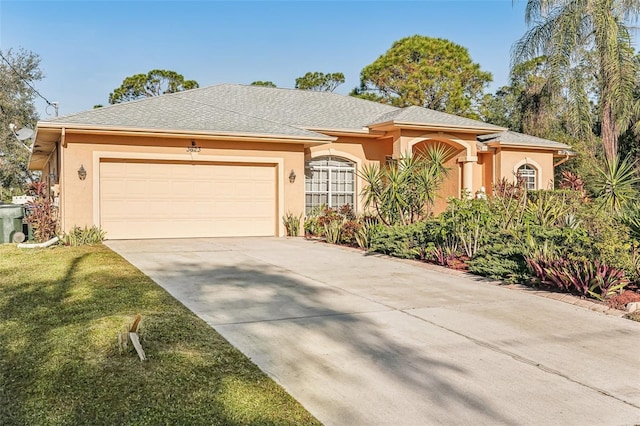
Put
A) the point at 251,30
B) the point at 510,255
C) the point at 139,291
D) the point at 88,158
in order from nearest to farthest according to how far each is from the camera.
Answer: the point at 139,291 < the point at 510,255 < the point at 88,158 < the point at 251,30

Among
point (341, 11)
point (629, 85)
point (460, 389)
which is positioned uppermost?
point (341, 11)

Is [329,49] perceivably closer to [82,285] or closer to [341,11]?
[341,11]

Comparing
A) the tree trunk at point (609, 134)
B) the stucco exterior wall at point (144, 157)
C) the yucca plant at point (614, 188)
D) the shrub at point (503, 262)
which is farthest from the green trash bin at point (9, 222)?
the tree trunk at point (609, 134)

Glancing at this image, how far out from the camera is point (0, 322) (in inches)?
237

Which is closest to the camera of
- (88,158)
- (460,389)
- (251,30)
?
(460,389)

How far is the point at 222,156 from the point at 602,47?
13962 mm

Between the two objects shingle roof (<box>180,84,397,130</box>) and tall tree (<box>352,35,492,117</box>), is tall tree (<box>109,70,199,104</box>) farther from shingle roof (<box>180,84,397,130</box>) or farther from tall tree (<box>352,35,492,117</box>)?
shingle roof (<box>180,84,397,130</box>)

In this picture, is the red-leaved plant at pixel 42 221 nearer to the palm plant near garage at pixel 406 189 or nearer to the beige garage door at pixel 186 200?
the beige garage door at pixel 186 200

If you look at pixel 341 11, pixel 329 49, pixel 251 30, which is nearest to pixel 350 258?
A: pixel 341 11

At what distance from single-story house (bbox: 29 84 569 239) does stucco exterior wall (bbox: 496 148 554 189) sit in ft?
0.90

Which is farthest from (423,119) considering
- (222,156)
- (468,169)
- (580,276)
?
(580,276)

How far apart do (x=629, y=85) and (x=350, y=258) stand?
14.1 metres

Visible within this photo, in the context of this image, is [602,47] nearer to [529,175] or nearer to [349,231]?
[529,175]

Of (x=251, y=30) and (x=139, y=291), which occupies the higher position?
(x=251, y=30)
